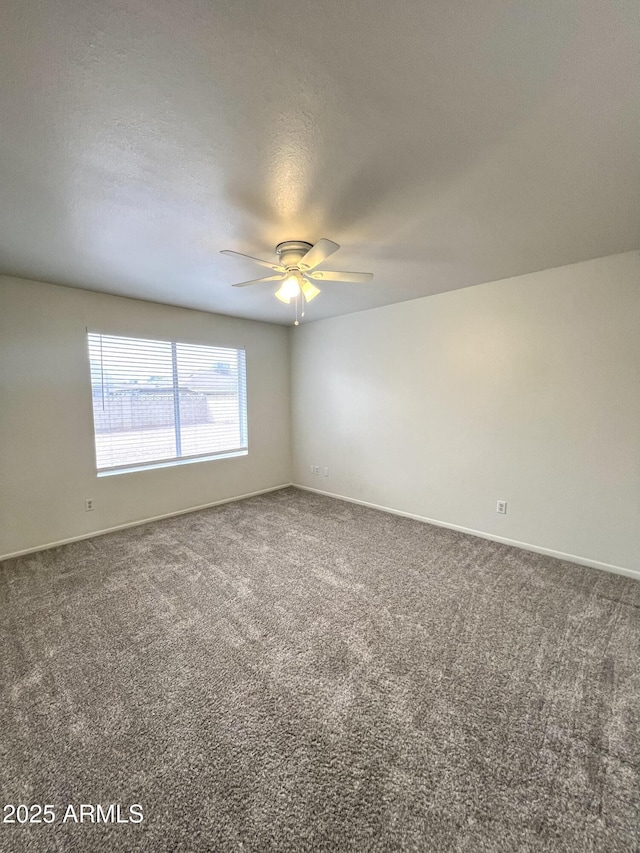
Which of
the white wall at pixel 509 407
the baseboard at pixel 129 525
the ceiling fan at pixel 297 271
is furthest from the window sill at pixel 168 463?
the ceiling fan at pixel 297 271

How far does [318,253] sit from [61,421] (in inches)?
116

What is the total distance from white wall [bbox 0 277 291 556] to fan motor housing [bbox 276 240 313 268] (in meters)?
2.23

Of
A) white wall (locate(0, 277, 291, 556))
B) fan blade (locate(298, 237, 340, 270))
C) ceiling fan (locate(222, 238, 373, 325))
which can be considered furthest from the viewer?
white wall (locate(0, 277, 291, 556))

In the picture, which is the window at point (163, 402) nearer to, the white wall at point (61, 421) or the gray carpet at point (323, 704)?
the white wall at point (61, 421)

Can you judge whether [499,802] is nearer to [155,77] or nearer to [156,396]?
[155,77]

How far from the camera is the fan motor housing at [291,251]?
218cm

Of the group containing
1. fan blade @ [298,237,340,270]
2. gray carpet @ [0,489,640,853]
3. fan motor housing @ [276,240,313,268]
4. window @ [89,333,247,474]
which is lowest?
gray carpet @ [0,489,640,853]

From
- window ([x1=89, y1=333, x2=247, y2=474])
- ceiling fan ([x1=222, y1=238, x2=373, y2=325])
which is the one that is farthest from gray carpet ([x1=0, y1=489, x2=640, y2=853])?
ceiling fan ([x1=222, y1=238, x2=373, y2=325])

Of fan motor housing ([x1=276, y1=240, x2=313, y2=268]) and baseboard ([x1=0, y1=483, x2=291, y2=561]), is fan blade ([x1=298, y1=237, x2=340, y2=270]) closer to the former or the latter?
fan motor housing ([x1=276, y1=240, x2=313, y2=268])

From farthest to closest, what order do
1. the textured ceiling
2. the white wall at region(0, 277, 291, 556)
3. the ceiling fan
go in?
the white wall at region(0, 277, 291, 556)
the ceiling fan
the textured ceiling

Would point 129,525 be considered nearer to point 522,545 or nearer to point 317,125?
point 317,125

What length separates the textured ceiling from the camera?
96 cm

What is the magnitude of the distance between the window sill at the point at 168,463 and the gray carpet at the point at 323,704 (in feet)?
3.35

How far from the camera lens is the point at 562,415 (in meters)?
2.88
